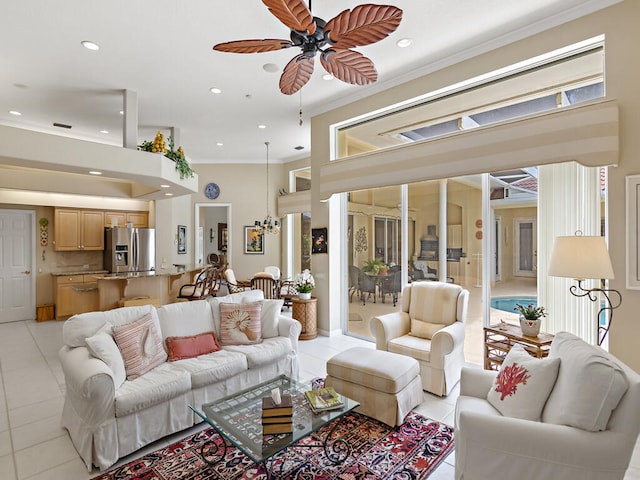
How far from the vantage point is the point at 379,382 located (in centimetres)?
273

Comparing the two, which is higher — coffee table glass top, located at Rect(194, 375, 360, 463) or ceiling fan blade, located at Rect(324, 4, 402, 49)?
ceiling fan blade, located at Rect(324, 4, 402, 49)

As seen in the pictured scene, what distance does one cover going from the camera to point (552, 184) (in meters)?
3.51

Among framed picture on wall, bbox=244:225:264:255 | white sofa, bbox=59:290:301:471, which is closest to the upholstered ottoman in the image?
white sofa, bbox=59:290:301:471

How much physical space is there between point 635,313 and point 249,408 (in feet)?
10.4

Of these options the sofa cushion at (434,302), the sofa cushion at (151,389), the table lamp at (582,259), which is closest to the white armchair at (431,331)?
the sofa cushion at (434,302)

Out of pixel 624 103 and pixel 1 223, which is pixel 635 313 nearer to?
pixel 624 103

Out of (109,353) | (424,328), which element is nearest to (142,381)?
(109,353)

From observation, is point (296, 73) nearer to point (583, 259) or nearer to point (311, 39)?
point (311, 39)

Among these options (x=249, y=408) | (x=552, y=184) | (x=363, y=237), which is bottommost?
(x=249, y=408)

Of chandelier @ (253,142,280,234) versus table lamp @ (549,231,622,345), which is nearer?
table lamp @ (549,231,622,345)

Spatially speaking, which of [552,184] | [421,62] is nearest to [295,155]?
[421,62]

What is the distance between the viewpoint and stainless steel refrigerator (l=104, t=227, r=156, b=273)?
7020mm

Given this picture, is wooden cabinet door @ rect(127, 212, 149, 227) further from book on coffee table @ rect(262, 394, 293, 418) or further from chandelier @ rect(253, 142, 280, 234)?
book on coffee table @ rect(262, 394, 293, 418)

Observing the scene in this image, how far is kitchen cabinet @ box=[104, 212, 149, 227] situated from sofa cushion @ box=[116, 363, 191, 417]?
5917mm
